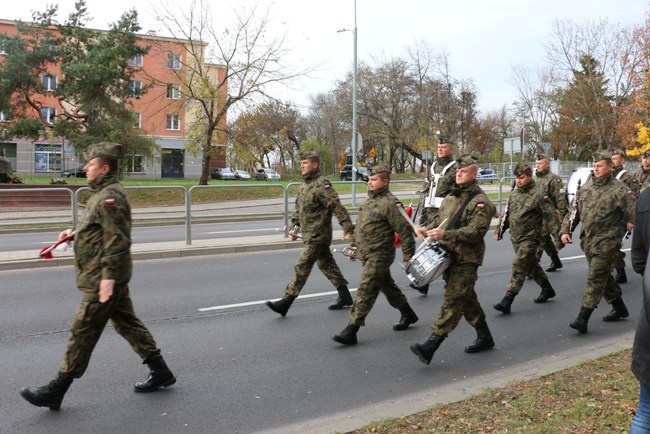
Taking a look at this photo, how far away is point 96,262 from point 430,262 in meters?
2.67

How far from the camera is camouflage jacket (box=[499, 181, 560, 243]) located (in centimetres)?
752

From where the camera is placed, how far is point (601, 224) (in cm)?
651

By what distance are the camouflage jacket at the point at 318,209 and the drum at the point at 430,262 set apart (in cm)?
165

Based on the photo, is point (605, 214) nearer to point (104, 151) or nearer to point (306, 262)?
point (306, 262)

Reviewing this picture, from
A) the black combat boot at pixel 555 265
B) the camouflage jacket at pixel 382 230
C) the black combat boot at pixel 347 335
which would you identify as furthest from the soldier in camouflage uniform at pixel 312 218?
the black combat boot at pixel 555 265

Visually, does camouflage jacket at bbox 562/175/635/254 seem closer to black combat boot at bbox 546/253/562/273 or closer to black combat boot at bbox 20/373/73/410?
black combat boot at bbox 546/253/562/273

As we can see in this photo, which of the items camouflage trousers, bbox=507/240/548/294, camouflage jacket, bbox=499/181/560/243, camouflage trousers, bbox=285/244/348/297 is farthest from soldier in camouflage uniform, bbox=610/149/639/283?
camouflage trousers, bbox=285/244/348/297

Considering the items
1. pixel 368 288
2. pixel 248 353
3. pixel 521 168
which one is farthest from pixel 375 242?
pixel 521 168

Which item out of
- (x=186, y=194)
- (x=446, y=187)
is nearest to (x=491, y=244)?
(x=446, y=187)

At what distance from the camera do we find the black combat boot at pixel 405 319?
670 cm

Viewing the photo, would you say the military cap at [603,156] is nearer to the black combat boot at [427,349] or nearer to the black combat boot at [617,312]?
the black combat boot at [617,312]

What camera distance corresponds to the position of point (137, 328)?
4.73m

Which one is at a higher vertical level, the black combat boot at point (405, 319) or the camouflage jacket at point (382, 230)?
the camouflage jacket at point (382, 230)

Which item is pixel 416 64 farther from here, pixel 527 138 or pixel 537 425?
pixel 537 425
